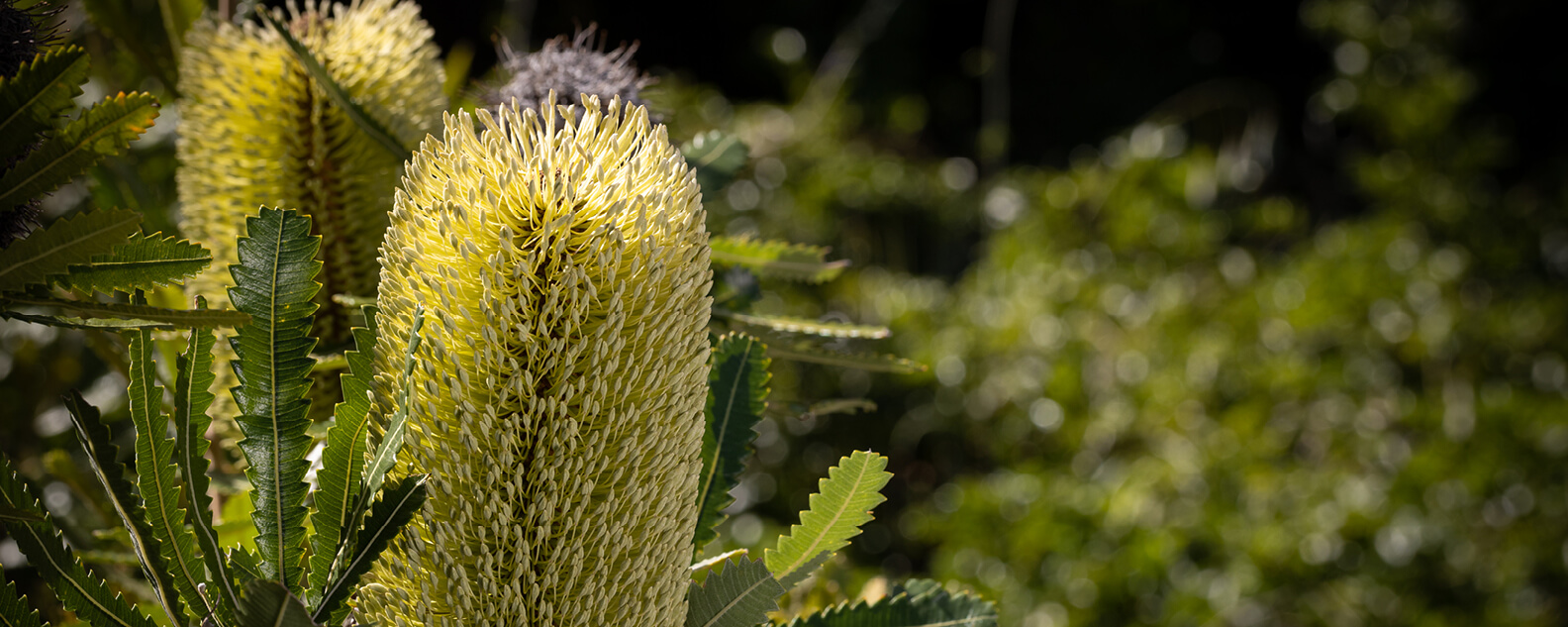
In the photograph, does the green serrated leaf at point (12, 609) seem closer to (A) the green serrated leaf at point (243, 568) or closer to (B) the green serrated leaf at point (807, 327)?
(A) the green serrated leaf at point (243, 568)

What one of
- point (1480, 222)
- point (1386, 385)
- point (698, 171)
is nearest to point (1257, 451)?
point (1386, 385)

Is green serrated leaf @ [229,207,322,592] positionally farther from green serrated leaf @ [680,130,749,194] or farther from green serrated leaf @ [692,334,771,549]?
green serrated leaf @ [680,130,749,194]

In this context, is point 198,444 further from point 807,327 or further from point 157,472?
point 807,327

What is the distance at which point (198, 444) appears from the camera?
37 centimetres

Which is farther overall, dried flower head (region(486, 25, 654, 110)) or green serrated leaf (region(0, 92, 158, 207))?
dried flower head (region(486, 25, 654, 110))

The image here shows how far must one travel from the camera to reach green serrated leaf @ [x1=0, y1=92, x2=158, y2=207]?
14.9 inches

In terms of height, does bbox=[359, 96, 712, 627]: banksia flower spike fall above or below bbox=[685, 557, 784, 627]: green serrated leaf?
above

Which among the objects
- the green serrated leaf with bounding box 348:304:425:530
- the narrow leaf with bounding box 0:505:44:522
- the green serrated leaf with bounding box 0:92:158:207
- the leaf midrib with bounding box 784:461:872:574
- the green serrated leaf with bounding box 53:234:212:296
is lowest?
the leaf midrib with bounding box 784:461:872:574

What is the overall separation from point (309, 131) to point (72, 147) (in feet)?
0.59

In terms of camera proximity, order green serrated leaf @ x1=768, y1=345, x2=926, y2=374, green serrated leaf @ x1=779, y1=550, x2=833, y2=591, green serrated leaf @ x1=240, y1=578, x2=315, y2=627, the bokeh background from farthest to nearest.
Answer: the bokeh background
green serrated leaf @ x1=768, y1=345, x2=926, y2=374
green serrated leaf @ x1=779, y1=550, x2=833, y2=591
green serrated leaf @ x1=240, y1=578, x2=315, y2=627

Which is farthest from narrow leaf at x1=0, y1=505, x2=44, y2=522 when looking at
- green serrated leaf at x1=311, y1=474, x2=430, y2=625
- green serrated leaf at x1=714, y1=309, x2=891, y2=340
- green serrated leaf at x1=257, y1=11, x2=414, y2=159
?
green serrated leaf at x1=714, y1=309, x2=891, y2=340

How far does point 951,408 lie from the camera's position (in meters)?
2.14

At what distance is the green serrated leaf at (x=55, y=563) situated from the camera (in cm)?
36

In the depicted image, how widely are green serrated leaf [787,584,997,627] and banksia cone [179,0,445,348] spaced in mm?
305
